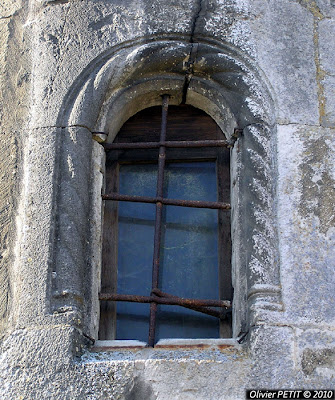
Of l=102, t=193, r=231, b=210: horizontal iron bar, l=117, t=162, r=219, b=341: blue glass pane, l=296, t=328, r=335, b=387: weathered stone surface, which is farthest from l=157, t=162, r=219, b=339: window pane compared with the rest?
l=296, t=328, r=335, b=387: weathered stone surface

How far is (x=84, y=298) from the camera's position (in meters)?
3.06

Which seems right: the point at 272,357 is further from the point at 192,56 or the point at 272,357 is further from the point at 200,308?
the point at 192,56

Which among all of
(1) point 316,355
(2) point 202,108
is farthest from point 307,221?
(2) point 202,108

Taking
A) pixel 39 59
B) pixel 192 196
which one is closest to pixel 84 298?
pixel 192 196

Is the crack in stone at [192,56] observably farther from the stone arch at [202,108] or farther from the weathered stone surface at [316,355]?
the weathered stone surface at [316,355]

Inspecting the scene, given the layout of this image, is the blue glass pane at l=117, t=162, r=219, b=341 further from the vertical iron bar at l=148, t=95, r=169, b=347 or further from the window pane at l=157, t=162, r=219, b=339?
the vertical iron bar at l=148, t=95, r=169, b=347

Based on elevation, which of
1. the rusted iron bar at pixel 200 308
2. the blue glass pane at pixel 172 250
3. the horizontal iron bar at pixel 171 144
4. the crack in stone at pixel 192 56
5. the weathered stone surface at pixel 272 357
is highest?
the crack in stone at pixel 192 56

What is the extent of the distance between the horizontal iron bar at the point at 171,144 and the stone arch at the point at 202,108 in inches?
2.6

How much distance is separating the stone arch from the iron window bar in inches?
3.2

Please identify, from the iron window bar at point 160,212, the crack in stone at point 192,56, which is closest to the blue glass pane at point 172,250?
the iron window bar at point 160,212

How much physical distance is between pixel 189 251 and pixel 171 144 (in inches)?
18.5

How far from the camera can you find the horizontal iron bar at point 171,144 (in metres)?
3.41

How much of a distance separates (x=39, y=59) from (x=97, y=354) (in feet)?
4.38

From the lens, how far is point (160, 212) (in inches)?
129
